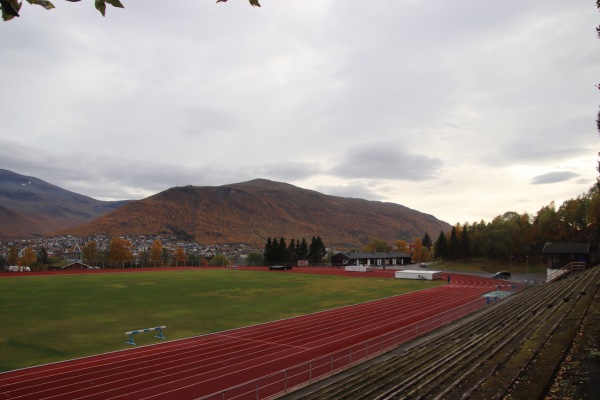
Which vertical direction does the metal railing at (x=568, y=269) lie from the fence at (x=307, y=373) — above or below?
above

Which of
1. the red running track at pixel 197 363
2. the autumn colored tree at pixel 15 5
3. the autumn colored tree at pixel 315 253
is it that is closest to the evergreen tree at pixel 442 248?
the autumn colored tree at pixel 315 253

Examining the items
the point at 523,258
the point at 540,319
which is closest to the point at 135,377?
the point at 540,319

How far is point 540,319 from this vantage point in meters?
20.3

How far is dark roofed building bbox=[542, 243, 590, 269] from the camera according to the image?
5556 cm

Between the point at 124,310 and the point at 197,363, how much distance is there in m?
18.5

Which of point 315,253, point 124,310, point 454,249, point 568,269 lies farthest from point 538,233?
point 124,310

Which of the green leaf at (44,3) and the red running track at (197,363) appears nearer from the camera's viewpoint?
the green leaf at (44,3)

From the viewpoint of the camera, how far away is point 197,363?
20.2 m

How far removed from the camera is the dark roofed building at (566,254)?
55.6 m

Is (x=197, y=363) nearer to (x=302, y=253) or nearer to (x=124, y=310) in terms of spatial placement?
(x=124, y=310)

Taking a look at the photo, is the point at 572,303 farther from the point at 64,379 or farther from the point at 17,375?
the point at 17,375

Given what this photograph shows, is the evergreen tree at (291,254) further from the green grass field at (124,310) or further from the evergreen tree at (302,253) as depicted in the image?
the green grass field at (124,310)

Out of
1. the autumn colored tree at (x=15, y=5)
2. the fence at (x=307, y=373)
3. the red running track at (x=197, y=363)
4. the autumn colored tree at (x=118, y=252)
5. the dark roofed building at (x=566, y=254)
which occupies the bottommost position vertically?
the red running track at (x=197, y=363)

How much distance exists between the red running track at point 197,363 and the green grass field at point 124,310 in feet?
6.79
